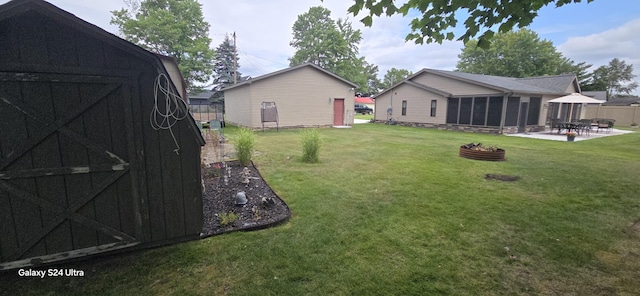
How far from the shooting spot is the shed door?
84.3 inches

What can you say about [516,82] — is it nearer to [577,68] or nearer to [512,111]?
[512,111]

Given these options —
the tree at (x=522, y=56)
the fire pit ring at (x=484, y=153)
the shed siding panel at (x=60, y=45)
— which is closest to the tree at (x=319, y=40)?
the tree at (x=522, y=56)

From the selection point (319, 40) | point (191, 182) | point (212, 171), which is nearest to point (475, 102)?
point (212, 171)

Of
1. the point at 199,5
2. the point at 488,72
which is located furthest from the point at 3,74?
the point at 488,72

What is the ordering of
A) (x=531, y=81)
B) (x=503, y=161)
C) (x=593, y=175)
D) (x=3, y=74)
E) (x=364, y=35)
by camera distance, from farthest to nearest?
(x=364, y=35), (x=531, y=81), (x=503, y=161), (x=593, y=175), (x=3, y=74)

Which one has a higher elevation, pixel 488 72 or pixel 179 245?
pixel 488 72

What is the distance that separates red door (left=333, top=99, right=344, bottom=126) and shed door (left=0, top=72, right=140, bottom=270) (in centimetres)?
1623

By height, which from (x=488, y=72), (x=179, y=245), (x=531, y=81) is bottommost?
(x=179, y=245)

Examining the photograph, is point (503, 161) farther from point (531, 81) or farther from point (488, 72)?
point (488, 72)

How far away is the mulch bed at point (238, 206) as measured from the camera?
11.1 feet

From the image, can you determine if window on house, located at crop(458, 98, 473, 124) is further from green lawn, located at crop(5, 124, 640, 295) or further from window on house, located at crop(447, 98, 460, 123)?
green lawn, located at crop(5, 124, 640, 295)

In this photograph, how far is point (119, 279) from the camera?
2.36 metres

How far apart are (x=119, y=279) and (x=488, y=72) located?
140 ft

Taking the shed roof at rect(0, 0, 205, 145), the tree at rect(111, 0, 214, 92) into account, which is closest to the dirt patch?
the shed roof at rect(0, 0, 205, 145)
